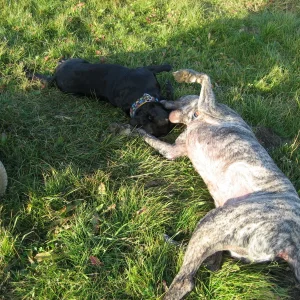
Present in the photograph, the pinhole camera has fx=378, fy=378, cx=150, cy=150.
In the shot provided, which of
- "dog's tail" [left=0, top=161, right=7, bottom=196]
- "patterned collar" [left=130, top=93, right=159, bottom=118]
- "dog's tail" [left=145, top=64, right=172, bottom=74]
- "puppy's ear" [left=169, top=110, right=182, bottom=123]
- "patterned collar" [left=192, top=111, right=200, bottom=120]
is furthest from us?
"dog's tail" [left=145, top=64, right=172, bottom=74]

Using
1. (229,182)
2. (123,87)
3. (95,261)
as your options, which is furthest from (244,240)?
(123,87)

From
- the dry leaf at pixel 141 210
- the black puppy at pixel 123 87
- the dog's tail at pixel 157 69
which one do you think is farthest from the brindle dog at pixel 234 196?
the dog's tail at pixel 157 69

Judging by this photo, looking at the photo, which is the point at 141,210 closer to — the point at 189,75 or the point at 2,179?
the point at 2,179

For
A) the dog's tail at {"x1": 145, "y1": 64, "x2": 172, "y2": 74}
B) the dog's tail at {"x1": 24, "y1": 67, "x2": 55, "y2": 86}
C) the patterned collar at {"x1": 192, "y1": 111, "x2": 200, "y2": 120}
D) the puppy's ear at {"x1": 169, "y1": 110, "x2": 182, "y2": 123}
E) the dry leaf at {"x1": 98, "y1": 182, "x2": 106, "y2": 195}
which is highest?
the dog's tail at {"x1": 145, "y1": 64, "x2": 172, "y2": 74}

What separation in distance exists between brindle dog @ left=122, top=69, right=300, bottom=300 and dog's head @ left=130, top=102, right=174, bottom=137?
0.38 metres

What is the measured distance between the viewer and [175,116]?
4602 millimetres

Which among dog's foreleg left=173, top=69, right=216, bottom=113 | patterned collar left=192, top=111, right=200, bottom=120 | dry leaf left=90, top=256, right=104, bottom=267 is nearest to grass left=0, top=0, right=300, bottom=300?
dry leaf left=90, top=256, right=104, bottom=267

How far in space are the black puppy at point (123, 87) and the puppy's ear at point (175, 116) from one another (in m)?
0.06

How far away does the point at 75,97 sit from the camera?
5.20m

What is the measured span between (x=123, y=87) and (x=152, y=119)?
2.18 feet

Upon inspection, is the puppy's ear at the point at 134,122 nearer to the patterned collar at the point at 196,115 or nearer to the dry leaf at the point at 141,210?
the patterned collar at the point at 196,115

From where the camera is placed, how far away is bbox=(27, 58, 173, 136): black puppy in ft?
15.3

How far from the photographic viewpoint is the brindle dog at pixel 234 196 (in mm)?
2969

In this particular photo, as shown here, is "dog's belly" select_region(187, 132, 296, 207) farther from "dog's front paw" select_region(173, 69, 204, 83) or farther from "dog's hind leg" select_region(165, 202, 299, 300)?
"dog's front paw" select_region(173, 69, 204, 83)
